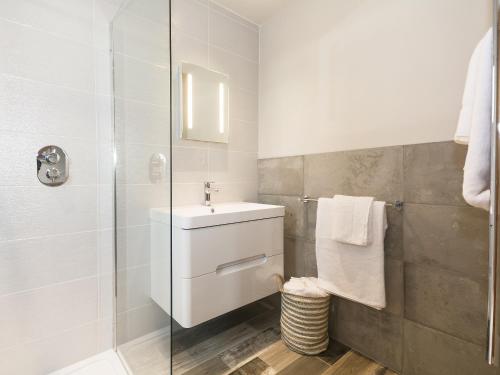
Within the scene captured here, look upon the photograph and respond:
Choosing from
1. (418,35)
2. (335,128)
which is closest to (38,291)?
(335,128)

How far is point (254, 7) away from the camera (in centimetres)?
175

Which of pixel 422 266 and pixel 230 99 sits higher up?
pixel 230 99

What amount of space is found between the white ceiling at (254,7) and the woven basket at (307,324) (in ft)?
6.10

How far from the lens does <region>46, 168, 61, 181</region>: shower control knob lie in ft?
3.79

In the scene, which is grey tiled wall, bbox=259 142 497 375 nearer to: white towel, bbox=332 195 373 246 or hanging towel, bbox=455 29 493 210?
white towel, bbox=332 195 373 246

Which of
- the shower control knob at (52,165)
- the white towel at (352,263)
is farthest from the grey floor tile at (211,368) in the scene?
the shower control knob at (52,165)

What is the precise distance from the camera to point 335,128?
1.48 meters

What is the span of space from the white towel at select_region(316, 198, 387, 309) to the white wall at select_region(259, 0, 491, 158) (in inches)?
15.6

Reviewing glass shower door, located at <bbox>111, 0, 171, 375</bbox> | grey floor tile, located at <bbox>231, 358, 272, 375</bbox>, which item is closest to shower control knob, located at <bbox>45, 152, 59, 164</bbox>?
glass shower door, located at <bbox>111, 0, 171, 375</bbox>

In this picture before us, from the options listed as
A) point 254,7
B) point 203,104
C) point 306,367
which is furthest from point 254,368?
point 254,7

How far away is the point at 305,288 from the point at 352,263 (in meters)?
0.29

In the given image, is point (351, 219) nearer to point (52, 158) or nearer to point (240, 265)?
point (240, 265)

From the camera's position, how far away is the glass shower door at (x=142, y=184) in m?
1.06

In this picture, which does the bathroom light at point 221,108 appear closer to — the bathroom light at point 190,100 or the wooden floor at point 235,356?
the bathroom light at point 190,100
